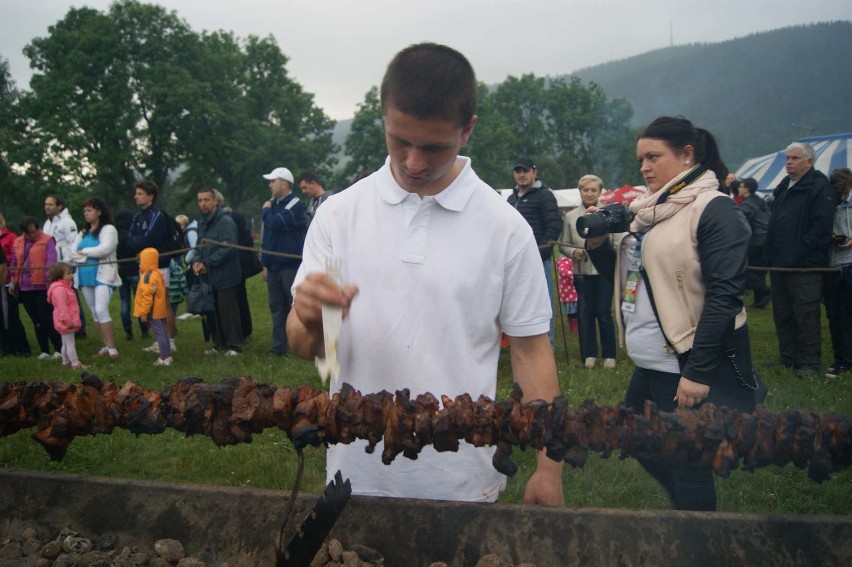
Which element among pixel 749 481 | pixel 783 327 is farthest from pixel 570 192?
pixel 749 481

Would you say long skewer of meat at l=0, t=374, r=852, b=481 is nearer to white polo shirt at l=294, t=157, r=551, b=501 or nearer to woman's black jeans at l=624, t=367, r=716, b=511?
white polo shirt at l=294, t=157, r=551, b=501

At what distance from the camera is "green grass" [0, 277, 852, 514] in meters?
4.11

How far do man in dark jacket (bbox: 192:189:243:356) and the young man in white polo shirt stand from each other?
6542mm

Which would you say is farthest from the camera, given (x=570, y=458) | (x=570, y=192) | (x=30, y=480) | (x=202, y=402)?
(x=570, y=192)

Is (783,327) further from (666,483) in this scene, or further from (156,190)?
(156,190)

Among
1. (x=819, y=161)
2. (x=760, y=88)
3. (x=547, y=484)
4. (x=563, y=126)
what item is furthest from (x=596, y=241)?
(x=760, y=88)

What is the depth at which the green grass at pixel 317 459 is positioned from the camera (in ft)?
13.5

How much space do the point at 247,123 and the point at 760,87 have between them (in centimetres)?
14335

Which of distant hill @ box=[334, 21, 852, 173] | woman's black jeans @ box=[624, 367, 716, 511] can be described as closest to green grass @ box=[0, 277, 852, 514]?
woman's black jeans @ box=[624, 367, 716, 511]

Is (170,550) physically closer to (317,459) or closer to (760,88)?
(317,459)

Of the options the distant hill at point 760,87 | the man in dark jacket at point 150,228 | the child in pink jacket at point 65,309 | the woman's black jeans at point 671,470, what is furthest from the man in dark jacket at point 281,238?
the distant hill at point 760,87

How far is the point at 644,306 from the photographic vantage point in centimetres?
319

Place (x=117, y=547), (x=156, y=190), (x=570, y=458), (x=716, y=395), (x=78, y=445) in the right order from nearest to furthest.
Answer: (x=570, y=458) < (x=117, y=547) < (x=716, y=395) < (x=78, y=445) < (x=156, y=190)

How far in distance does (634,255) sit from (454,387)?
1714mm
